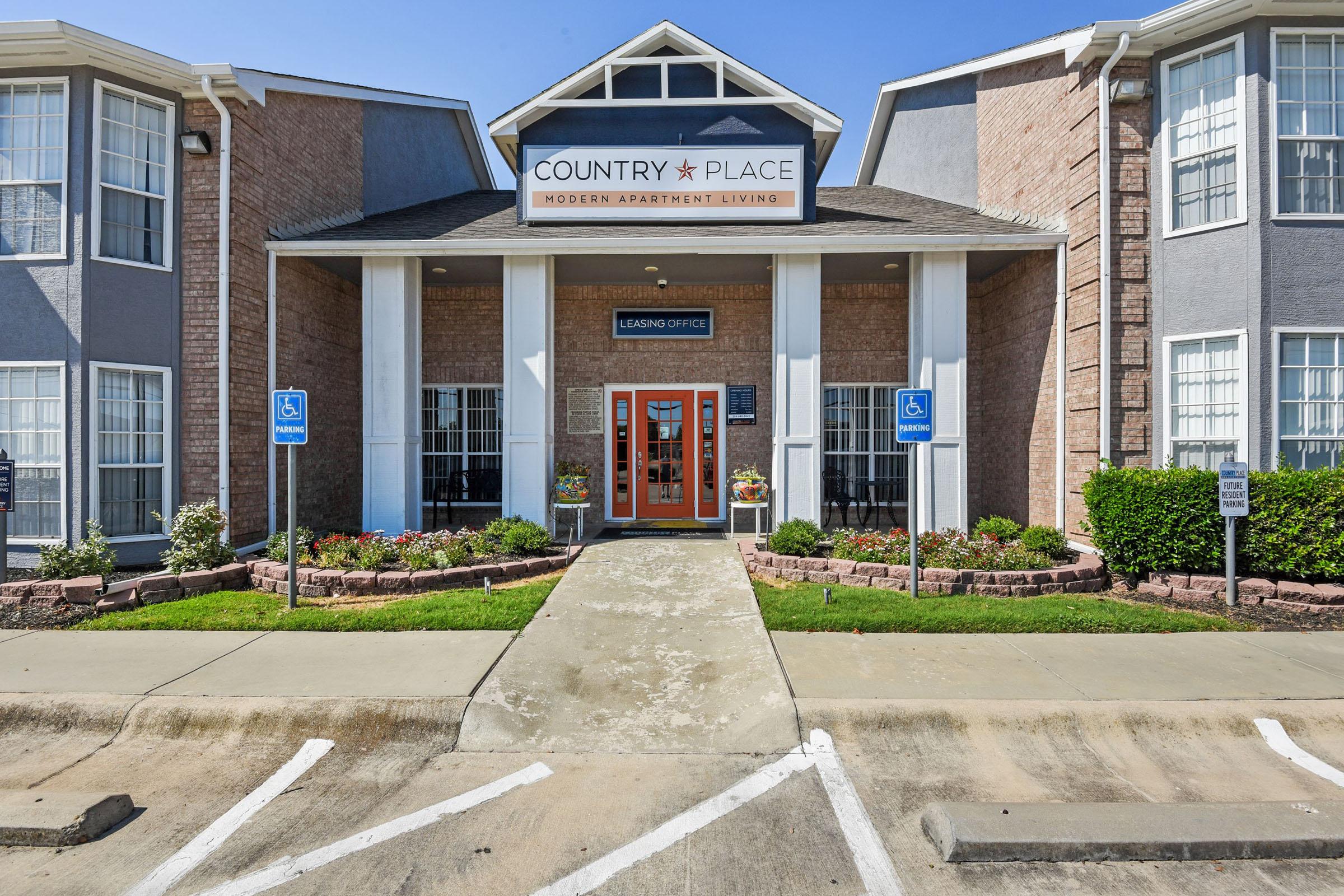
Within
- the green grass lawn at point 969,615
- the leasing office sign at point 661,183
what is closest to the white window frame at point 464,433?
the leasing office sign at point 661,183

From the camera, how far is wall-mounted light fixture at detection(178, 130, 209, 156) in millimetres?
8352

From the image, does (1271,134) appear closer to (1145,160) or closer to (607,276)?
(1145,160)

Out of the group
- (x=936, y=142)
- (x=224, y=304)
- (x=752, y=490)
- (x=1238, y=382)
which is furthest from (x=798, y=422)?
(x=224, y=304)

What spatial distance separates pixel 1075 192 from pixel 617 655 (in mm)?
8248

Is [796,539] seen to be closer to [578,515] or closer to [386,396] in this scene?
[578,515]

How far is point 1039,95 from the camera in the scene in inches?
379

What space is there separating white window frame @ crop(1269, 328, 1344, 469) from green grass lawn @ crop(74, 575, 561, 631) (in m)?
8.16

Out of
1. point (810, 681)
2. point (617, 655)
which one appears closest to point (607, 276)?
point (617, 655)

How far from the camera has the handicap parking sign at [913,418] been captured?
22.8 ft

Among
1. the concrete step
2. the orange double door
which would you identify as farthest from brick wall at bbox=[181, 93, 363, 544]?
the concrete step

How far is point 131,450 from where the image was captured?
830 centimetres

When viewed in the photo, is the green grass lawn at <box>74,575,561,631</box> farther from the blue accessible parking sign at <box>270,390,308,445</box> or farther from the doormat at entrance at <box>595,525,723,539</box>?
the doormat at entrance at <box>595,525,723,539</box>

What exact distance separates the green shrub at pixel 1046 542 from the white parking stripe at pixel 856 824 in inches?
192

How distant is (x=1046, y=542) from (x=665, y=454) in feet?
19.6
